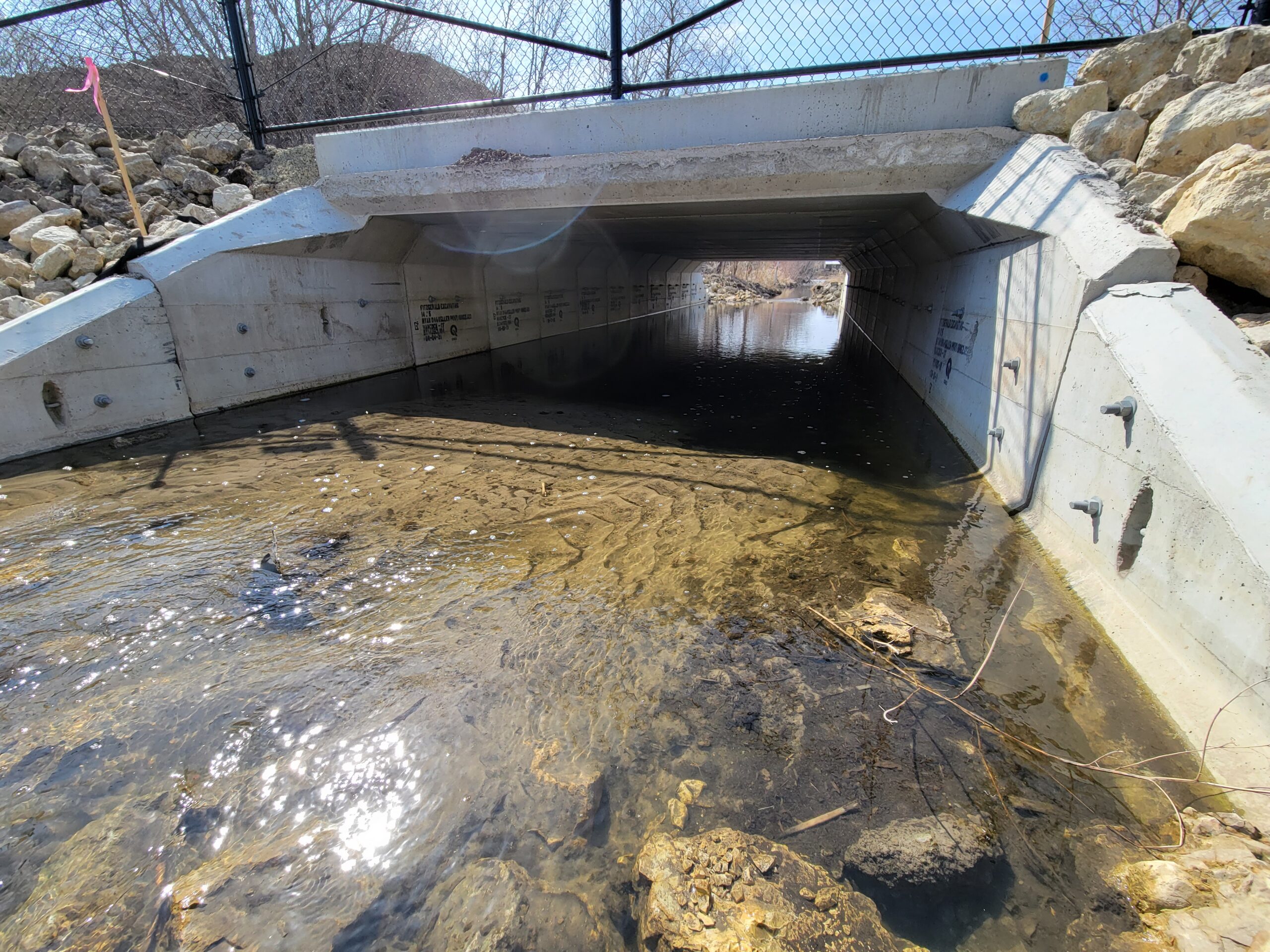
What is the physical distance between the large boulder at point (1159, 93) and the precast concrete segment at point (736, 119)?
0.99 m

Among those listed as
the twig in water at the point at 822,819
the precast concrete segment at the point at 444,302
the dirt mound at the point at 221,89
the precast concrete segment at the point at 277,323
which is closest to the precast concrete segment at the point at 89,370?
the precast concrete segment at the point at 277,323

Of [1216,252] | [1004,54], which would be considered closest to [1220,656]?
[1216,252]

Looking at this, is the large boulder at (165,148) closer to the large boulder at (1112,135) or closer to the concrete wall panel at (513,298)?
the concrete wall panel at (513,298)

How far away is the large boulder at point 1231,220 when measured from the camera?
3.75m

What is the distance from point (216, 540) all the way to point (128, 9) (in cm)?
1659

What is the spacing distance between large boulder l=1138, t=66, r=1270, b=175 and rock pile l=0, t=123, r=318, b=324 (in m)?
11.0

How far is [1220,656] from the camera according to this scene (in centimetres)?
251

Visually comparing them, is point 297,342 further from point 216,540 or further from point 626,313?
point 626,313

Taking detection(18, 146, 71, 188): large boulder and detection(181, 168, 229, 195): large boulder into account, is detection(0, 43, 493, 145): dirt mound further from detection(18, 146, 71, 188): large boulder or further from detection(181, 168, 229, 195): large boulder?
detection(18, 146, 71, 188): large boulder

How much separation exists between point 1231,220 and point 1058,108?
2.49m

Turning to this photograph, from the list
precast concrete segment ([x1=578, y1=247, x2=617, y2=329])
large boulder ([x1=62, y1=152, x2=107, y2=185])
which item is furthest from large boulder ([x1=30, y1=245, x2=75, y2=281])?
precast concrete segment ([x1=578, y1=247, x2=617, y2=329])

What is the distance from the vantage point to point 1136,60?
17.8ft

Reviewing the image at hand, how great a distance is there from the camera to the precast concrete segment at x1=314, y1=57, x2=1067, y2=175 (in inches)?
232

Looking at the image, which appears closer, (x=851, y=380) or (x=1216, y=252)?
(x=1216, y=252)
